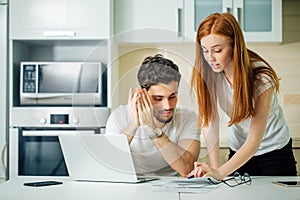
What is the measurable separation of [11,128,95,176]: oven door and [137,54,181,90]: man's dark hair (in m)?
1.22

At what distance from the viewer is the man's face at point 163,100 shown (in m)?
2.10

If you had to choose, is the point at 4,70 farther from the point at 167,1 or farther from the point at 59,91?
the point at 167,1

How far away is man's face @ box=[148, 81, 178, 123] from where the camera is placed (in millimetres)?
2104

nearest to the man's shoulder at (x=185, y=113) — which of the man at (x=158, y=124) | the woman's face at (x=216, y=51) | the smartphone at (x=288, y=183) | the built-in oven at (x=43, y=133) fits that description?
the man at (x=158, y=124)

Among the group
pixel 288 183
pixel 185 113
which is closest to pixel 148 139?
pixel 185 113

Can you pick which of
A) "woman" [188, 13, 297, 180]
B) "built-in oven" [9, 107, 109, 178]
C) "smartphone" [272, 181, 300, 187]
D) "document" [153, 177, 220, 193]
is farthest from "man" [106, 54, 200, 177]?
"built-in oven" [9, 107, 109, 178]

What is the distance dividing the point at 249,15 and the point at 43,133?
1.48 m

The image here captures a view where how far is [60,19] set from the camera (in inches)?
133

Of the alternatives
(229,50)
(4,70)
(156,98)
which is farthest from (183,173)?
(4,70)

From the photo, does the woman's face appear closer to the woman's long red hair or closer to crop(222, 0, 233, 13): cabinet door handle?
the woman's long red hair

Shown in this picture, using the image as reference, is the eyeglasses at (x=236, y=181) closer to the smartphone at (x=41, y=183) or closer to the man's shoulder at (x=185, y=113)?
the man's shoulder at (x=185, y=113)

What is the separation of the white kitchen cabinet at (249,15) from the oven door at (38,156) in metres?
1.09

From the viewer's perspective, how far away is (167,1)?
342cm

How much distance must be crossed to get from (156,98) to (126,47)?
5.10 ft
